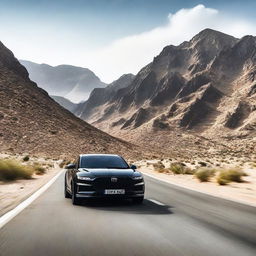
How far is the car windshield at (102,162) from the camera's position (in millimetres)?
12445

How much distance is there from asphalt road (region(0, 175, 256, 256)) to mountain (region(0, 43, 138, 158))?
179 ft

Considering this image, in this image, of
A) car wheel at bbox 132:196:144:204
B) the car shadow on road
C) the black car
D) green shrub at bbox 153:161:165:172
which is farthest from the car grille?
green shrub at bbox 153:161:165:172

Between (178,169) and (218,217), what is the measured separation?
22.9m

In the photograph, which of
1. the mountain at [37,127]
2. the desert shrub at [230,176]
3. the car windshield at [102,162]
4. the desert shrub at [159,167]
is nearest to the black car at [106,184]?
the car windshield at [102,162]

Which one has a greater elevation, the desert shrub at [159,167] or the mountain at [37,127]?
the mountain at [37,127]

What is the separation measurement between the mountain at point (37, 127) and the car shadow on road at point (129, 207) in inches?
2077

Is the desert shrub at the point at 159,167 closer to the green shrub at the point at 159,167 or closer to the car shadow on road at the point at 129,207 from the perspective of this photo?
the green shrub at the point at 159,167

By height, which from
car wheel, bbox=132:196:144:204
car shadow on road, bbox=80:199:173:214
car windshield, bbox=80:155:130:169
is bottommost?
car shadow on road, bbox=80:199:173:214

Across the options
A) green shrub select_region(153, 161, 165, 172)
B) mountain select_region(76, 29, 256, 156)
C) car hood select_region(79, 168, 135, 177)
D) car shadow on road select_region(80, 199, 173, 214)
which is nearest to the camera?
car shadow on road select_region(80, 199, 173, 214)

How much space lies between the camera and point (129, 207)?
11180mm

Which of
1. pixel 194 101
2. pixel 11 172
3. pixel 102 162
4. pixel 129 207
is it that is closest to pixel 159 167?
pixel 11 172

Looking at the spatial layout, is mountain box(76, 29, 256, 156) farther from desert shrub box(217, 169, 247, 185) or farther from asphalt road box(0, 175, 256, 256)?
asphalt road box(0, 175, 256, 256)

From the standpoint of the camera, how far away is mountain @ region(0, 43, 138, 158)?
67.3m

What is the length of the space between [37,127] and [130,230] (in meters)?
66.4
